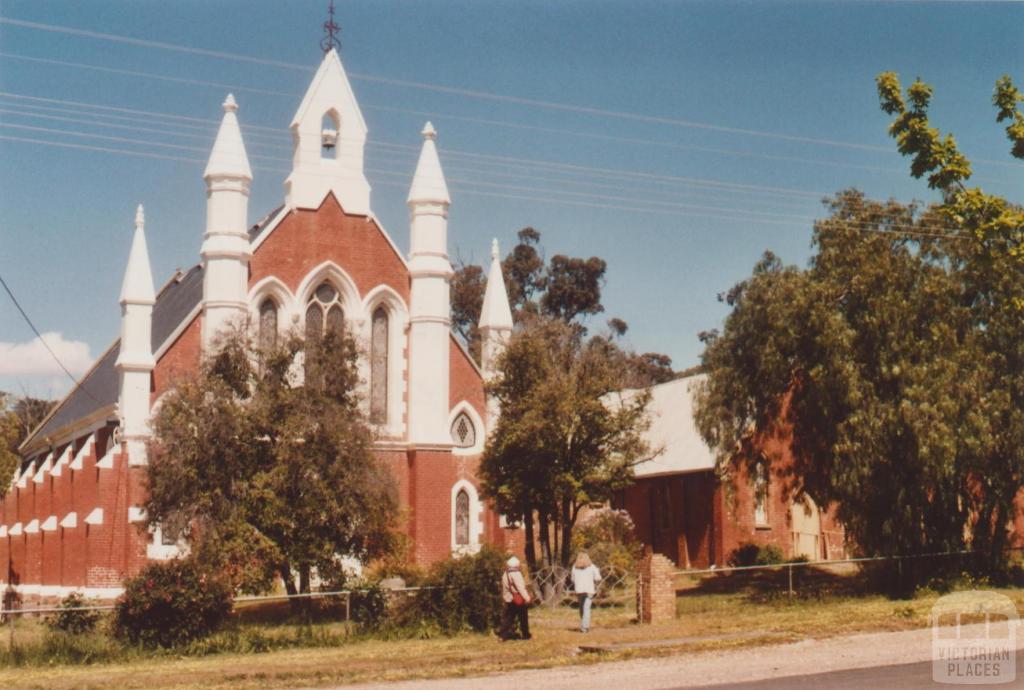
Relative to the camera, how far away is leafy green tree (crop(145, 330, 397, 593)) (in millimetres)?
25094

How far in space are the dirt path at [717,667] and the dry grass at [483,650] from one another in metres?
0.64

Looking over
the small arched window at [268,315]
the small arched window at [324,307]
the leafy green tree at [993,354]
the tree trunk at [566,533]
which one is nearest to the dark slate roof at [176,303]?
the small arched window at [268,315]

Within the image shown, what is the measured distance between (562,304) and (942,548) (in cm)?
5196

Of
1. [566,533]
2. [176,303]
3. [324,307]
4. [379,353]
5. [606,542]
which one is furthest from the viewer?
[176,303]

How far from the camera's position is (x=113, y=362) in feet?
155

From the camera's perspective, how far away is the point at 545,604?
2969 cm

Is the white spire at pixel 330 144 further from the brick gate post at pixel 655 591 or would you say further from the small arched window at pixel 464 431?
the brick gate post at pixel 655 591

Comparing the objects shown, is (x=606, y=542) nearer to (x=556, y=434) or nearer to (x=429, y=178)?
(x=556, y=434)

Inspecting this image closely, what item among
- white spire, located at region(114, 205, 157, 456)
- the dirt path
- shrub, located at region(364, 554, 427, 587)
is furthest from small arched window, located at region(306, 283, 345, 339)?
the dirt path

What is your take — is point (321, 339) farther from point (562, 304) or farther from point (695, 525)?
point (562, 304)

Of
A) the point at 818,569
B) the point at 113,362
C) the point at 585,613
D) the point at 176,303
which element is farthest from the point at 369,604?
the point at 113,362

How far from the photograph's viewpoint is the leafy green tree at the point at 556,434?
98.7 ft

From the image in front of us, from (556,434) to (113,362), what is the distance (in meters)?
24.2

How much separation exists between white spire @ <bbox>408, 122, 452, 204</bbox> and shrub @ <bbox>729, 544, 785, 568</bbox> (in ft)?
51.1
